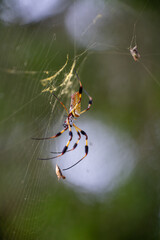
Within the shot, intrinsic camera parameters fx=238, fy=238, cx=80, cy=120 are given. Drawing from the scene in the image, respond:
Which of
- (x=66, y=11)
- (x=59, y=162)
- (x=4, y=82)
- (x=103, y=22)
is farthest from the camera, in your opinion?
(x=103, y=22)

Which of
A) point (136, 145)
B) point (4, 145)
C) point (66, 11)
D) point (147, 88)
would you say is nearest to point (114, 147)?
point (136, 145)

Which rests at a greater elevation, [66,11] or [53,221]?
[66,11]

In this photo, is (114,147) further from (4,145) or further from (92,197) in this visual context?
(4,145)

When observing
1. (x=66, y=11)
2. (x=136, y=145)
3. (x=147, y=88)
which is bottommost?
(x=136, y=145)

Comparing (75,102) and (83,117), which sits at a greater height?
(83,117)

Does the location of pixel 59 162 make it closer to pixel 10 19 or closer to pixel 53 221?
pixel 53 221

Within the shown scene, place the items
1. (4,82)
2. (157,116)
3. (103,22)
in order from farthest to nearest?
(157,116), (103,22), (4,82)

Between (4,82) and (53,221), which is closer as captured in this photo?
(4,82)

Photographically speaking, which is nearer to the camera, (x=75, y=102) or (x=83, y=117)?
(x=75, y=102)
